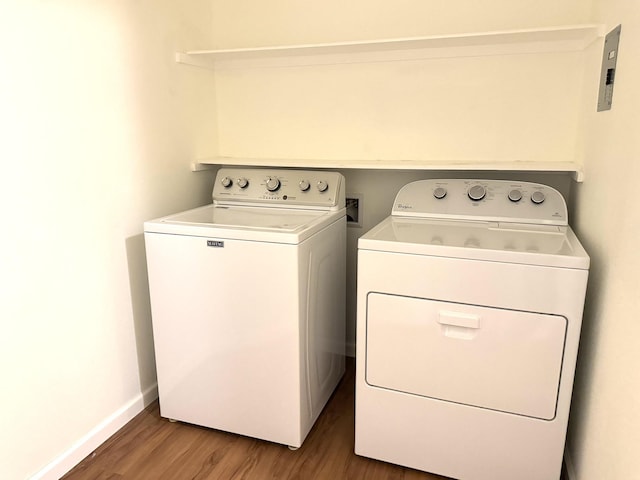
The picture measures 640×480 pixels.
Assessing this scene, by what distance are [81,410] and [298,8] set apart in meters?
1.92

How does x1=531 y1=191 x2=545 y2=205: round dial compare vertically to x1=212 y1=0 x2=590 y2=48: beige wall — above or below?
below

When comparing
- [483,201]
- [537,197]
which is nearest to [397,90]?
[483,201]

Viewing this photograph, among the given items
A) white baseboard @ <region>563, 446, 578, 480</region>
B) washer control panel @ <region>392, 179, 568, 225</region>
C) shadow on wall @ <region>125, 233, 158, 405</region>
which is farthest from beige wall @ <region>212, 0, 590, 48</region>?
white baseboard @ <region>563, 446, 578, 480</region>

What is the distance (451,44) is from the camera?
1.84m

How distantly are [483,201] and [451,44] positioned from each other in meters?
0.66

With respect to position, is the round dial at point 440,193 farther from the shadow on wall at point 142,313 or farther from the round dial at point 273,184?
the shadow on wall at point 142,313

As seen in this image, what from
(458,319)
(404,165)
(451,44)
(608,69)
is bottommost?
(458,319)

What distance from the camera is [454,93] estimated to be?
1.95 metres

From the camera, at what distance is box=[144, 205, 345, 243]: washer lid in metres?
1.55

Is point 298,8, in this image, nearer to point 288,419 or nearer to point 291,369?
point 291,369

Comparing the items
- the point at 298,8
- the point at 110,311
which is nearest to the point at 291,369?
the point at 110,311

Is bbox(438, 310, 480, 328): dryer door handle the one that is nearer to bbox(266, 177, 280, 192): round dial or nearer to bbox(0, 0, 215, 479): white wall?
bbox(266, 177, 280, 192): round dial

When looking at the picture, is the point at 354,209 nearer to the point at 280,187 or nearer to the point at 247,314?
the point at 280,187

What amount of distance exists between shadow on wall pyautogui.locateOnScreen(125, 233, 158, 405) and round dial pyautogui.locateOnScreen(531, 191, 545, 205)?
1.57m
